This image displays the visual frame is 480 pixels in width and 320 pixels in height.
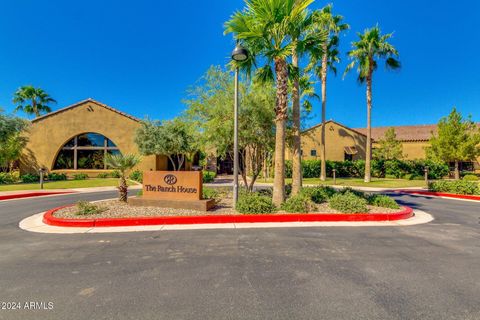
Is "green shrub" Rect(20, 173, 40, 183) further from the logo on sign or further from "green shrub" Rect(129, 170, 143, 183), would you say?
the logo on sign

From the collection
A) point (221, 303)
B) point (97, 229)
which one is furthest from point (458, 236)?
point (97, 229)

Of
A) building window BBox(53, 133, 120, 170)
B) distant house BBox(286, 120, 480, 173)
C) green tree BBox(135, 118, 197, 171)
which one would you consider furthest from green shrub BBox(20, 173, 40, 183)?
distant house BBox(286, 120, 480, 173)

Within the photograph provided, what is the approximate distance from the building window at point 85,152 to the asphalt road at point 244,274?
19.2m

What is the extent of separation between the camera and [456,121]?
66.0 ft

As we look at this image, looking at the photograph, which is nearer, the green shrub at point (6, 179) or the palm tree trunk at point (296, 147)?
the palm tree trunk at point (296, 147)

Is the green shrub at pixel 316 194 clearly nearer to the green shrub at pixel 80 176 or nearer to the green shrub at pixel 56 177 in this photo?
the green shrub at pixel 80 176

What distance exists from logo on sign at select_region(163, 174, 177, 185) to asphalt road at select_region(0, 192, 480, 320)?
9.06 feet

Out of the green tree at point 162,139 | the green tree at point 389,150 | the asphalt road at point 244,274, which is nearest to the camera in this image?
the asphalt road at point 244,274

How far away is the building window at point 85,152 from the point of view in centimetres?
2345

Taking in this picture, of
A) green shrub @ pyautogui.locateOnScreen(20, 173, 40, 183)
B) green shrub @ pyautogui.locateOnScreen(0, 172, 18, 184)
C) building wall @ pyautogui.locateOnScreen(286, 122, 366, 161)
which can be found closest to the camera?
green shrub @ pyautogui.locateOnScreen(0, 172, 18, 184)

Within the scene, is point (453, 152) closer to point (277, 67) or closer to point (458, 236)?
point (458, 236)

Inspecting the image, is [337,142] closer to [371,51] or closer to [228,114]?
[371,51]

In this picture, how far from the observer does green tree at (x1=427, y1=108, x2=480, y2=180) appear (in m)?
19.7

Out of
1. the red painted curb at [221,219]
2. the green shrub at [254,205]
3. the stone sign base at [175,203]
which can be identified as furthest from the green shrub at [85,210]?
the green shrub at [254,205]
